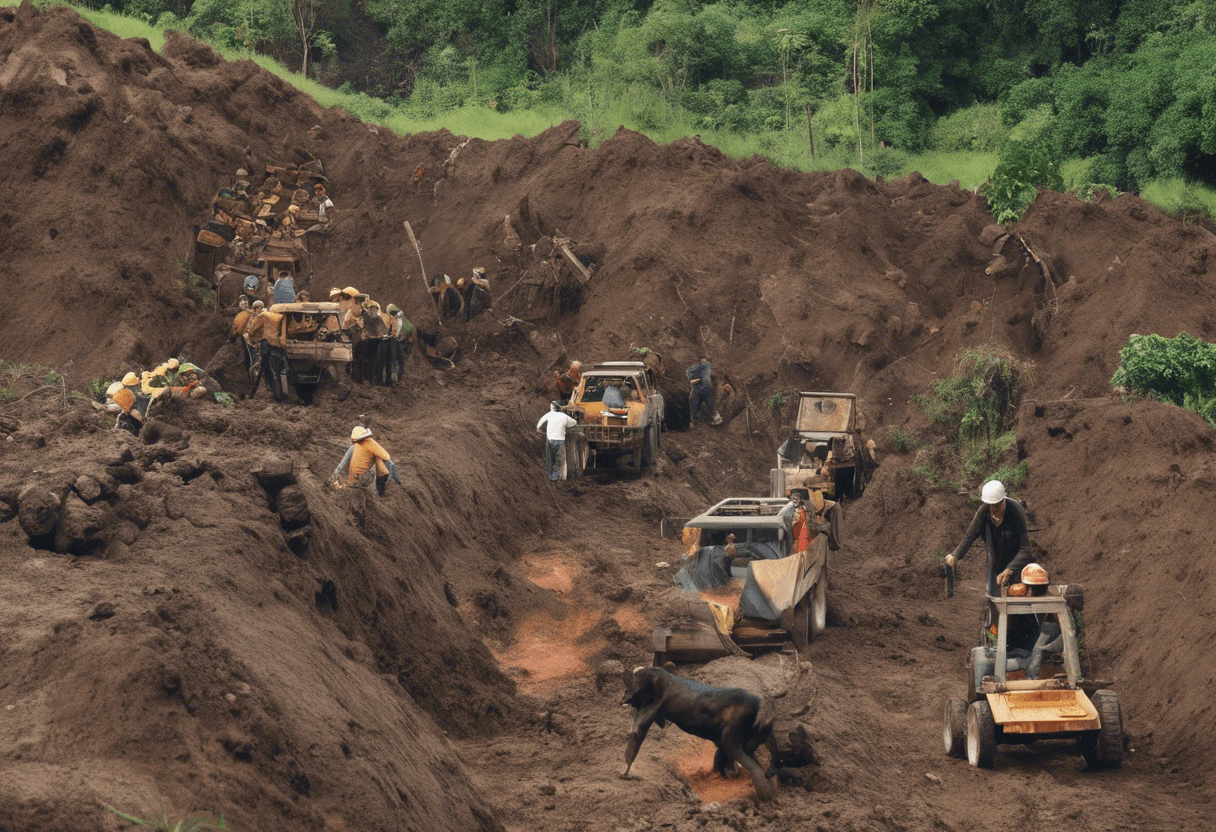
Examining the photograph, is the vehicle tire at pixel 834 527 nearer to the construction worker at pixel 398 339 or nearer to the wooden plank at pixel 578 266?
the construction worker at pixel 398 339

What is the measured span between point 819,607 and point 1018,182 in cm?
2308

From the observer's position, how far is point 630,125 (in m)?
46.4

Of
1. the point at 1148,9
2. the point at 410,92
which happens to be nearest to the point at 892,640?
the point at 1148,9

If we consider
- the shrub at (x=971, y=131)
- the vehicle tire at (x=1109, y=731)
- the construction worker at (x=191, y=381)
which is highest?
the shrub at (x=971, y=131)

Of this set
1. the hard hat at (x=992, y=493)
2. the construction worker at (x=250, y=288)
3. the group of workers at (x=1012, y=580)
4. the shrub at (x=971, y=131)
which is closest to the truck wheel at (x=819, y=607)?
the group of workers at (x=1012, y=580)

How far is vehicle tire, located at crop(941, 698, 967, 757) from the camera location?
13.3 m

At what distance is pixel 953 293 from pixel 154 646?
28.2 m

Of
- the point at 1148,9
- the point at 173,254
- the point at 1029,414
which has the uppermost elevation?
the point at 1148,9

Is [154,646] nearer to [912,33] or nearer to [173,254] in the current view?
[173,254]

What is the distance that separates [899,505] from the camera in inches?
1006

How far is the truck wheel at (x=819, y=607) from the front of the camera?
1798 centimetres

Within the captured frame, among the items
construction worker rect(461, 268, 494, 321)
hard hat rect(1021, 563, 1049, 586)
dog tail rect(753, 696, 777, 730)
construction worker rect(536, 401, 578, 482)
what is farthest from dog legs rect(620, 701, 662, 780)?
construction worker rect(461, 268, 494, 321)

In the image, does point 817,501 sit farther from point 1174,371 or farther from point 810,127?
point 810,127

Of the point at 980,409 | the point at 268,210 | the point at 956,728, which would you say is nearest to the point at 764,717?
the point at 956,728
